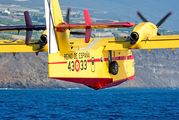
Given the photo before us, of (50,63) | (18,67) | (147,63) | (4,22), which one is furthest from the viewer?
(4,22)

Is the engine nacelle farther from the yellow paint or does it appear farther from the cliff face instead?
the cliff face

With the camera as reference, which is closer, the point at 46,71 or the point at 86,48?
the point at 86,48

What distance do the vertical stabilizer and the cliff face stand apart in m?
103

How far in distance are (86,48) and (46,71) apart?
107 metres

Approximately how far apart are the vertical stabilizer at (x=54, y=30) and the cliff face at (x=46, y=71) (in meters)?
103

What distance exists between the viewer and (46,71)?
437 ft

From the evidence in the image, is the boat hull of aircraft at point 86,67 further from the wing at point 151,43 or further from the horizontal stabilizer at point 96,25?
the horizontal stabilizer at point 96,25

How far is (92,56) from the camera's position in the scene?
25.4m

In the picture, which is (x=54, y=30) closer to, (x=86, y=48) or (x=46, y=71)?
(x=86, y=48)

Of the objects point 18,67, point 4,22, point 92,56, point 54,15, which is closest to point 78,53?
point 92,56

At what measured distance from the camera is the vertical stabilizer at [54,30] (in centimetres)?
2281

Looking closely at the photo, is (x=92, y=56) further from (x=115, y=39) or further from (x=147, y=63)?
(x=147, y=63)

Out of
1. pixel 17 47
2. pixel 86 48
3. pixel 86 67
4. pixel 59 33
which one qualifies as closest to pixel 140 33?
pixel 86 48

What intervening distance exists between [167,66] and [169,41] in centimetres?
14408
